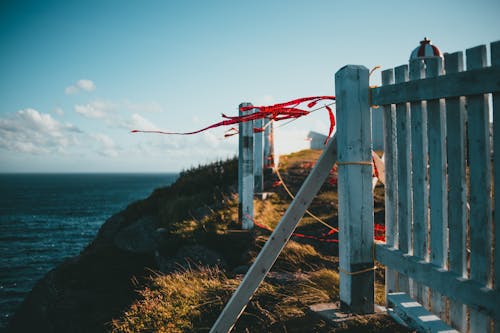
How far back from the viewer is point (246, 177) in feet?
19.0

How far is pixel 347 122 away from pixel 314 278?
6.40ft

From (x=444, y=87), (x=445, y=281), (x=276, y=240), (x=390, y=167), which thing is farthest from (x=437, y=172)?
(x=276, y=240)

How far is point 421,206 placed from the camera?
2.30 meters

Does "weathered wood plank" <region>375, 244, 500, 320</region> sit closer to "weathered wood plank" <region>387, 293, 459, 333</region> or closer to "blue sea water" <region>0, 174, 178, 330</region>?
"weathered wood plank" <region>387, 293, 459, 333</region>

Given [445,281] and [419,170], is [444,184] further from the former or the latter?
[445,281]

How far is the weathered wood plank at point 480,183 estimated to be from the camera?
1869 mm

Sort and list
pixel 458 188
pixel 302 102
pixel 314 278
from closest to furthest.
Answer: pixel 458 188, pixel 302 102, pixel 314 278

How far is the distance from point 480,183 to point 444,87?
62cm

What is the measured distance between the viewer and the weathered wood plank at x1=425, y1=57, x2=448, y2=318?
2.12 metres

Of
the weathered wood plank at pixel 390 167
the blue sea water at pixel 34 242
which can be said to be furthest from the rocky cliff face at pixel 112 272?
the blue sea water at pixel 34 242

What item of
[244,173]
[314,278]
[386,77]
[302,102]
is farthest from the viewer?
[244,173]

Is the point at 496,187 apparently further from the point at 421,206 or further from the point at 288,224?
the point at 288,224

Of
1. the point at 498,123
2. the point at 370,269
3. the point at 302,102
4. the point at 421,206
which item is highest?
the point at 302,102

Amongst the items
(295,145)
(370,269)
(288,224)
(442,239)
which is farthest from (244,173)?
(295,145)
